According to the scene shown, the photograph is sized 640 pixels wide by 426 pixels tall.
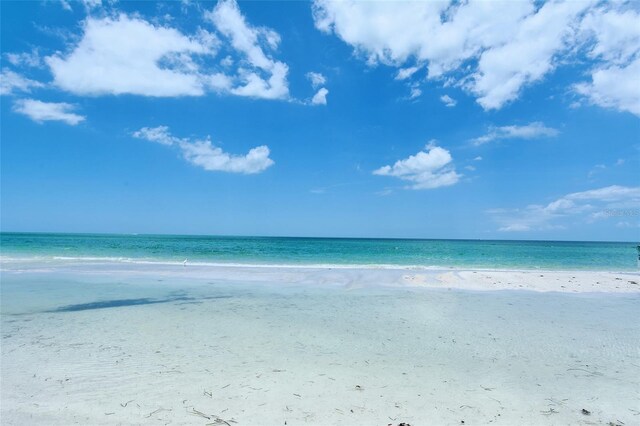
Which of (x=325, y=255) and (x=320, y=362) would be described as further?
(x=325, y=255)

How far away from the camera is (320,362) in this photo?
648 centimetres

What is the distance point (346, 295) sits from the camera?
13922 millimetres

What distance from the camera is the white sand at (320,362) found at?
477 centimetres

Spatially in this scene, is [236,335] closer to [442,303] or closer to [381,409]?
[381,409]

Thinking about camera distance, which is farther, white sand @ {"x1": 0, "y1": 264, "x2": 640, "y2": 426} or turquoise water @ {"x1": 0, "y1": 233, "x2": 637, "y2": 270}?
turquoise water @ {"x1": 0, "y1": 233, "x2": 637, "y2": 270}

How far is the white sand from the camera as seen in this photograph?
15.7 ft

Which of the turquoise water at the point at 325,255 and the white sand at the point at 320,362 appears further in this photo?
the turquoise water at the point at 325,255

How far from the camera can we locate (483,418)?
463 centimetres

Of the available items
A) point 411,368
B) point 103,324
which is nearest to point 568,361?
point 411,368

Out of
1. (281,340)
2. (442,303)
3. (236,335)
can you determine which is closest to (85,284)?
(236,335)

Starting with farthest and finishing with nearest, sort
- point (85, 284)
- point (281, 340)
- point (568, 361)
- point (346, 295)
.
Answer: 1. point (85, 284)
2. point (346, 295)
3. point (281, 340)
4. point (568, 361)

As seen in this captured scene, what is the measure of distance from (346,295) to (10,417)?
35.2 ft

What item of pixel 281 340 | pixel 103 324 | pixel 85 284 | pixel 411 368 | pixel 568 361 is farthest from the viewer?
pixel 85 284

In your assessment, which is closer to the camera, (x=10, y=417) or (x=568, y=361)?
(x=10, y=417)
